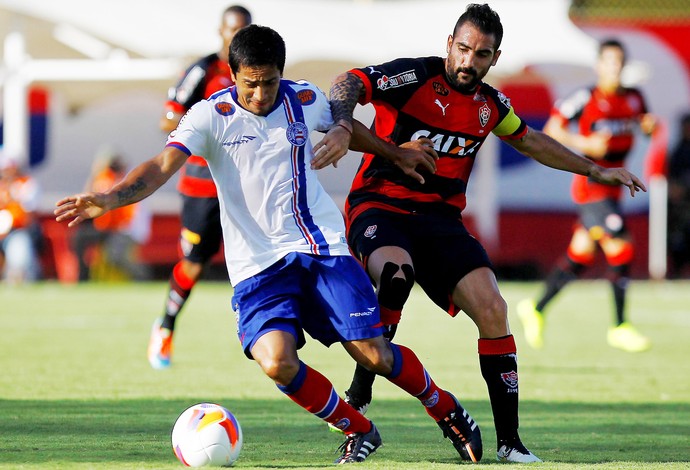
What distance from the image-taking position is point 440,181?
6457 mm

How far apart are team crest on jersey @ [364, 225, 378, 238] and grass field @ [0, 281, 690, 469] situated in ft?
3.32

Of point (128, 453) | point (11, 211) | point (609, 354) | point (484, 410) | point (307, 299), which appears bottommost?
point (11, 211)

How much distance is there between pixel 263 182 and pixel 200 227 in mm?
3681

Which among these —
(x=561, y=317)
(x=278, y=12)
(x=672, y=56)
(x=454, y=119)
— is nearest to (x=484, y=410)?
(x=454, y=119)

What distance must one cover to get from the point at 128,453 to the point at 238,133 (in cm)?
149

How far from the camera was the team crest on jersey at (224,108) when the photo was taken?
565cm

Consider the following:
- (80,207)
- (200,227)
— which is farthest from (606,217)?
(80,207)

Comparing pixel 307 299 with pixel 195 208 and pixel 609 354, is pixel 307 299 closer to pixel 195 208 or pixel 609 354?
pixel 195 208

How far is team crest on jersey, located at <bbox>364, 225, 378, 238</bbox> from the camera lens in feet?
20.6

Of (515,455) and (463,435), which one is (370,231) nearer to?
(463,435)

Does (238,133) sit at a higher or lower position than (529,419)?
higher

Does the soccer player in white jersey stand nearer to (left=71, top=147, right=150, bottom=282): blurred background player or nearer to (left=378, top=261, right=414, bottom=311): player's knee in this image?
(left=378, top=261, right=414, bottom=311): player's knee

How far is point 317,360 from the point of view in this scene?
10211mm

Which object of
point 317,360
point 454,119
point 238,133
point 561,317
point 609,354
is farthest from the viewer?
point 561,317
